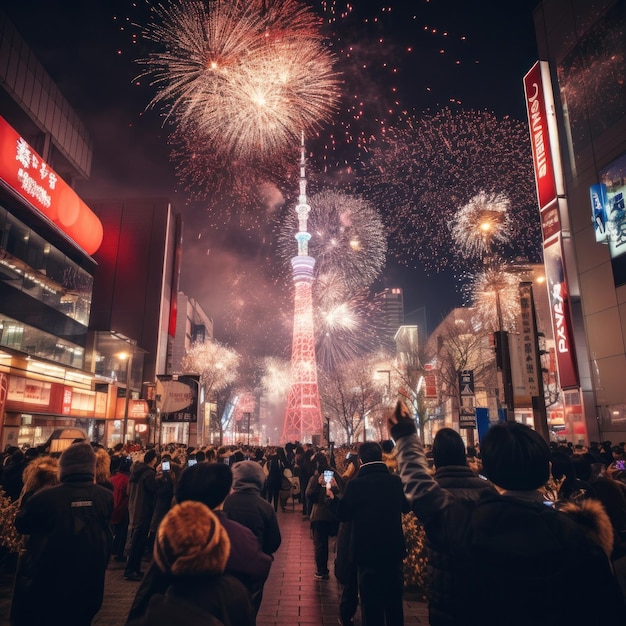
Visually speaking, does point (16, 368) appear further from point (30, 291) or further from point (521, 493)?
point (521, 493)

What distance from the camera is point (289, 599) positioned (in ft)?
23.0

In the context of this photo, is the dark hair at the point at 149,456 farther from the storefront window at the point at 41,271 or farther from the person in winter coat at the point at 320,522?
the storefront window at the point at 41,271

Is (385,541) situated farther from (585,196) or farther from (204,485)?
(585,196)

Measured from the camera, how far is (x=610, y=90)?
2333 cm

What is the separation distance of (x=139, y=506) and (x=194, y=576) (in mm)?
7186

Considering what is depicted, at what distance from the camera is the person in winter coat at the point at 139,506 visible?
807 centimetres

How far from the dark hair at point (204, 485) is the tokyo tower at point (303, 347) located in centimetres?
5141

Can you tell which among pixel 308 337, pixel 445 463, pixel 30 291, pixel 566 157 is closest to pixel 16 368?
pixel 30 291

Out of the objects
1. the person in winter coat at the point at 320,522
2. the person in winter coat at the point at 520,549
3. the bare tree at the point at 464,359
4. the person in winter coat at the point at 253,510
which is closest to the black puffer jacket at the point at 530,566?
the person in winter coat at the point at 520,549

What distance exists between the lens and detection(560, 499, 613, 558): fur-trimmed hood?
219 cm

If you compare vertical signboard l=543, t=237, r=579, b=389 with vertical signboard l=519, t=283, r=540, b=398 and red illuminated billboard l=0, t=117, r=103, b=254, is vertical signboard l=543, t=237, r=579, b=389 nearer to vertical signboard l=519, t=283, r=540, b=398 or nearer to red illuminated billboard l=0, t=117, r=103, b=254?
vertical signboard l=519, t=283, r=540, b=398

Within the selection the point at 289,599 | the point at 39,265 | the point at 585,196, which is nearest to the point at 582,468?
the point at 289,599

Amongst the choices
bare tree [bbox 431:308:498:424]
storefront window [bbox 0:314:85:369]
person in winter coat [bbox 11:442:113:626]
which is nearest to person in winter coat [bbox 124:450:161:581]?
person in winter coat [bbox 11:442:113:626]

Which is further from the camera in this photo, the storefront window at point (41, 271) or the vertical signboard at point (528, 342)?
the storefront window at point (41, 271)
